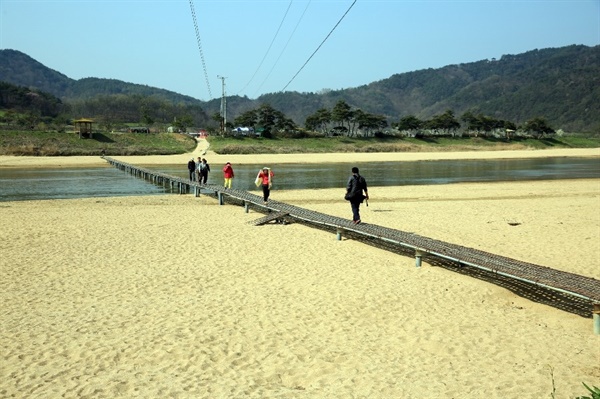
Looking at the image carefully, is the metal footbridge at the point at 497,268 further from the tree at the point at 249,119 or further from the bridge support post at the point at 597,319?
the tree at the point at 249,119

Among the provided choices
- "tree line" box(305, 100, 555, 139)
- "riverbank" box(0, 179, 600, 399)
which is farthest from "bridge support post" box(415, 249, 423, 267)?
"tree line" box(305, 100, 555, 139)

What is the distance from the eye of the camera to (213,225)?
16.3 meters

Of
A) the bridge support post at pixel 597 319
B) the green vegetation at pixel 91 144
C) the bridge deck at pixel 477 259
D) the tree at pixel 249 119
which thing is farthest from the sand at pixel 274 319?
the tree at pixel 249 119

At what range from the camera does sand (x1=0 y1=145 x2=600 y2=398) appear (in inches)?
229

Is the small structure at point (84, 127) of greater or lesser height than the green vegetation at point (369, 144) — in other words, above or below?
above

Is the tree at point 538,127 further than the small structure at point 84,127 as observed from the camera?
Yes

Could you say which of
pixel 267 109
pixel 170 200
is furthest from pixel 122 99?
pixel 170 200

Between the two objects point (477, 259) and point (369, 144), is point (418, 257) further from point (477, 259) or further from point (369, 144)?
point (369, 144)

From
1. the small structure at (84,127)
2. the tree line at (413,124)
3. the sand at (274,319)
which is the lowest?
the sand at (274,319)

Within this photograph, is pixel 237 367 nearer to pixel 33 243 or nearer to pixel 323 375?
pixel 323 375

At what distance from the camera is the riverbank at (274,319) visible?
5.84 meters

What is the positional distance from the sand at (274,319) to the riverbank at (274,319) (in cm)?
3

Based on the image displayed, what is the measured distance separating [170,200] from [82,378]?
742 inches

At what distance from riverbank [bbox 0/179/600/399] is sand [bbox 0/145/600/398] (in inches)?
1.1
